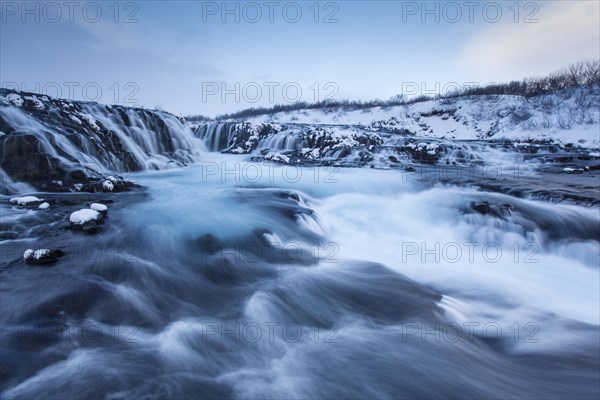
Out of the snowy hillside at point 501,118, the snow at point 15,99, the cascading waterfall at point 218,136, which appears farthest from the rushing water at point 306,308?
the snowy hillside at point 501,118

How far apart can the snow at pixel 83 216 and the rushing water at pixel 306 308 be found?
0.30 m

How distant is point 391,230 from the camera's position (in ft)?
25.9

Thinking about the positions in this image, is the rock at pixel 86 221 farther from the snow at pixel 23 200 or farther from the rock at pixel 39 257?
the snow at pixel 23 200

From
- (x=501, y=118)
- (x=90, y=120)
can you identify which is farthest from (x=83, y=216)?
(x=501, y=118)

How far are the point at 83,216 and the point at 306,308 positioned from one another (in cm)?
438

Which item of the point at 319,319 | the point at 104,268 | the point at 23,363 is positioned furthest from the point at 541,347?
the point at 104,268

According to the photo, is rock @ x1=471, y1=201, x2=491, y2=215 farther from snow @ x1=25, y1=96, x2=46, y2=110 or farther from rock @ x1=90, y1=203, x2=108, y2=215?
snow @ x1=25, y1=96, x2=46, y2=110

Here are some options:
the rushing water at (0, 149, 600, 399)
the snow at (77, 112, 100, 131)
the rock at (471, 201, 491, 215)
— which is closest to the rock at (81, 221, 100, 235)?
the rushing water at (0, 149, 600, 399)

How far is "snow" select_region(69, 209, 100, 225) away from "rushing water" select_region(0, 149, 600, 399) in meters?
0.30

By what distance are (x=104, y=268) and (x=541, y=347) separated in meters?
5.42

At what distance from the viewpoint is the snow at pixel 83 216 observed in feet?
18.7

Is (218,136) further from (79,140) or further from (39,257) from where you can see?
(39,257)

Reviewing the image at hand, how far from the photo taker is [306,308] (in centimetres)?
431

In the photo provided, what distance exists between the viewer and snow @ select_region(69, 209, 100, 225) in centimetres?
570
